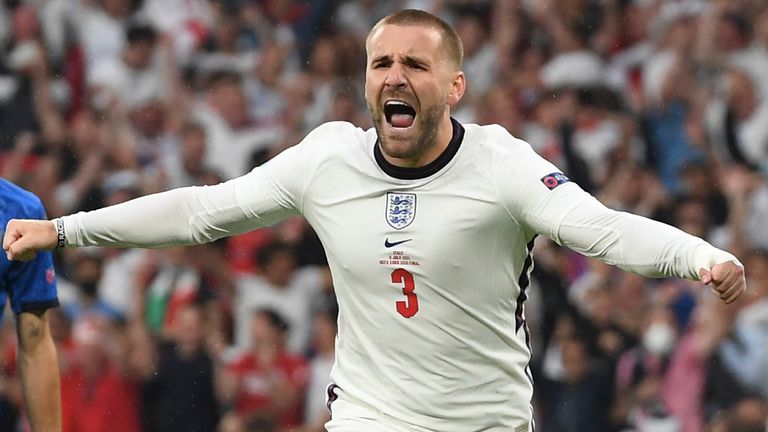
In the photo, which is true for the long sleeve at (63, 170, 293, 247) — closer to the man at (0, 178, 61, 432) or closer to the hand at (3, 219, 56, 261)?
the hand at (3, 219, 56, 261)

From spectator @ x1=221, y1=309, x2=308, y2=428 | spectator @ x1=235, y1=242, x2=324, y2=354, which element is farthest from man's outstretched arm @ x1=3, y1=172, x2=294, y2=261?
spectator @ x1=235, y1=242, x2=324, y2=354

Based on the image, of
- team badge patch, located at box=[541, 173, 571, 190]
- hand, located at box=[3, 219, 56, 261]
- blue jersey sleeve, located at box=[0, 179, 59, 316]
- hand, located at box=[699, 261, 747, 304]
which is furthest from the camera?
blue jersey sleeve, located at box=[0, 179, 59, 316]

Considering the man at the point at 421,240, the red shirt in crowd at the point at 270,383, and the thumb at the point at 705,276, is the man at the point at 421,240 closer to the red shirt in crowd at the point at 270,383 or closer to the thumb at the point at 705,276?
the thumb at the point at 705,276

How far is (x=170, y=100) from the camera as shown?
11734mm

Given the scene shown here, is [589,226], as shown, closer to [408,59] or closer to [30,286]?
[408,59]

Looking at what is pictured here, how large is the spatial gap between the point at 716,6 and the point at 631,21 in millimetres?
805

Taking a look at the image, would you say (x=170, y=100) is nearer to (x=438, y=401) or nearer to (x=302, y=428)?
(x=302, y=428)

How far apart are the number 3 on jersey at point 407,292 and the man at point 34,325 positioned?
4.65 feet

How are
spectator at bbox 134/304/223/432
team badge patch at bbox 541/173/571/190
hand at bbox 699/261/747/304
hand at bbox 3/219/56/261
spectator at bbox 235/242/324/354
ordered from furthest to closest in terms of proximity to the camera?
1. spectator at bbox 235/242/324/354
2. spectator at bbox 134/304/223/432
3. hand at bbox 3/219/56/261
4. team badge patch at bbox 541/173/571/190
5. hand at bbox 699/261/747/304

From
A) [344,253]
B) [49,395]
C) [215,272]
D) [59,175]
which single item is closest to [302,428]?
[215,272]

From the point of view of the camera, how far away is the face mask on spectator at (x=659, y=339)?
9375 millimetres

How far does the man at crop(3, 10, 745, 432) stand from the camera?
5.08 meters

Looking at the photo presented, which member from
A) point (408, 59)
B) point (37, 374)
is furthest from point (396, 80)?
point (37, 374)

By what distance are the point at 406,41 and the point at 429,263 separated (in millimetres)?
728
